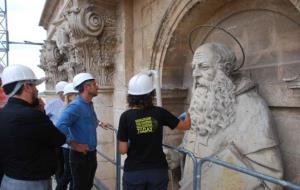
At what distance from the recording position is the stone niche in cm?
312

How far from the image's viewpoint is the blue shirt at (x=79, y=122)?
3299 mm

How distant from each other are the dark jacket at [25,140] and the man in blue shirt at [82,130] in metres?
0.92

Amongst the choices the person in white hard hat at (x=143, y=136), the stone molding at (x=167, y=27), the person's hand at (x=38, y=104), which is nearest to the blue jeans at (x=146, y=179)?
the person in white hard hat at (x=143, y=136)

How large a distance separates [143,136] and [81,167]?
113 centimetres

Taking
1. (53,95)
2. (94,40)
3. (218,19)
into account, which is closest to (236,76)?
(218,19)

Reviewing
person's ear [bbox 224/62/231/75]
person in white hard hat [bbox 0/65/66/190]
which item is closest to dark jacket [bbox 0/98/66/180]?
person in white hard hat [bbox 0/65/66/190]

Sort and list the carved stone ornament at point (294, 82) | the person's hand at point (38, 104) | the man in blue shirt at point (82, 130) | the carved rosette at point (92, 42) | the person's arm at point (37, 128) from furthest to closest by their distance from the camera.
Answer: the carved rosette at point (92, 42) < the man in blue shirt at point (82, 130) < the carved stone ornament at point (294, 82) < the person's hand at point (38, 104) < the person's arm at point (37, 128)

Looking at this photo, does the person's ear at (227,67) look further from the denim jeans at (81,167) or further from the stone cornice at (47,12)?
the stone cornice at (47,12)

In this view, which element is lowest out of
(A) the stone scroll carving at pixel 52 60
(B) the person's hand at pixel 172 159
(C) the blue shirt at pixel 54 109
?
(B) the person's hand at pixel 172 159

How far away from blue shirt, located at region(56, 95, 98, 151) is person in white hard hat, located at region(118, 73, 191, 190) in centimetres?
81

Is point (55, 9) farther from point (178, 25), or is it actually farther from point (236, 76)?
point (236, 76)

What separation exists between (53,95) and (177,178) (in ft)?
26.8

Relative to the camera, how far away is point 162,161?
2.71 metres

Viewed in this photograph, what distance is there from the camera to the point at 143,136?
261 cm
